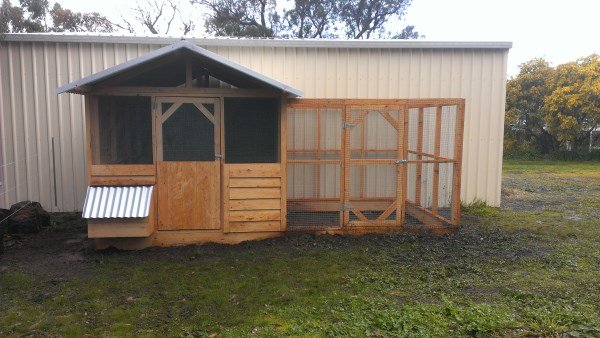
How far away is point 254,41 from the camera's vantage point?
7.96 meters

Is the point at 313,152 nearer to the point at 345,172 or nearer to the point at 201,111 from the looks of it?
the point at 345,172

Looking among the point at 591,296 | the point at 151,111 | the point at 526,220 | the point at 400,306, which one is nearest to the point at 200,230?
the point at 151,111

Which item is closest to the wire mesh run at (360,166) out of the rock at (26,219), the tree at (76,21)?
the rock at (26,219)

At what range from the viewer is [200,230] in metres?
6.05

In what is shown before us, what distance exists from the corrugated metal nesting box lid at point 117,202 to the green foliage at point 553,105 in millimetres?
17608

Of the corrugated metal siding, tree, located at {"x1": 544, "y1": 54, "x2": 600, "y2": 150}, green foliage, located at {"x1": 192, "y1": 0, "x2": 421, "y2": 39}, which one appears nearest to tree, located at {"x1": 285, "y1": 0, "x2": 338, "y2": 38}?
green foliage, located at {"x1": 192, "y1": 0, "x2": 421, "y2": 39}

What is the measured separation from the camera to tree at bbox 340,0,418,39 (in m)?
23.8

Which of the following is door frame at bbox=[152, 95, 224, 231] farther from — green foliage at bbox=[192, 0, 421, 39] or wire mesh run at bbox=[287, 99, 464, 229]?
green foliage at bbox=[192, 0, 421, 39]

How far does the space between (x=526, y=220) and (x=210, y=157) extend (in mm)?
5052

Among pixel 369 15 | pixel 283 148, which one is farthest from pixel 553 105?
pixel 283 148

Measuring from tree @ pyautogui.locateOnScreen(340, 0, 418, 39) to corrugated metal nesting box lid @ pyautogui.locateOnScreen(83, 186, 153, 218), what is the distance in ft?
65.9

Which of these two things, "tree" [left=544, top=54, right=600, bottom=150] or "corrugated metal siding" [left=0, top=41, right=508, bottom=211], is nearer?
"corrugated metal siding" [left=0, top=41, right=508, bottom=211]

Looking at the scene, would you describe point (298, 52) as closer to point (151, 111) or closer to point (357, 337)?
point (151, 111)

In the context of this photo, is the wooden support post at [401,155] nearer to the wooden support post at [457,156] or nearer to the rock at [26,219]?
the wooden support post at [457,156]
